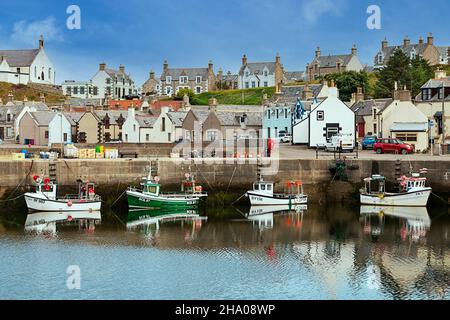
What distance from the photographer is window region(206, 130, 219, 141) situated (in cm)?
6003

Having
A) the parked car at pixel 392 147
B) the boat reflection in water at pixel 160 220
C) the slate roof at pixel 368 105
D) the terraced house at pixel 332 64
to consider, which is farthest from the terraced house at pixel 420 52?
the boat reflection in water at pixel 160 220

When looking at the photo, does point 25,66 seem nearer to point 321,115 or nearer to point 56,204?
point 321,115

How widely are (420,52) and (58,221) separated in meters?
70.8

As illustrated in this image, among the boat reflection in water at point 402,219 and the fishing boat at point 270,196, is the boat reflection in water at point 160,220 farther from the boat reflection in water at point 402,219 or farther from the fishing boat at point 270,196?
→ the boat reflection in water at point 402,219

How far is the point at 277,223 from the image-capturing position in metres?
36.4

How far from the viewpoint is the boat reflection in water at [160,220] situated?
34344 mm

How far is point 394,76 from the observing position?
77562 millimetres

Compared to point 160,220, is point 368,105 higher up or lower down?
higher up

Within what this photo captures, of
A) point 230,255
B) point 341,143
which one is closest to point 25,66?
point 341,143

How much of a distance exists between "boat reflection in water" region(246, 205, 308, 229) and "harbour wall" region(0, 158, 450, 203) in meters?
1.96

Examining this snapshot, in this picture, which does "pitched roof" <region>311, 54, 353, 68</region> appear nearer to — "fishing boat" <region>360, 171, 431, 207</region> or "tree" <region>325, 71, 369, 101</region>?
"tree" <region>325, 71, 369, 101</region>

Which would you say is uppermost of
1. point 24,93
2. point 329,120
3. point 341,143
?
point 24,93

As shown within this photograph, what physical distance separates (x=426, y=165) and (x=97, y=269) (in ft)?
75.9

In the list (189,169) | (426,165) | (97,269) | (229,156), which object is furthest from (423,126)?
(97,269)
